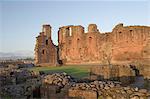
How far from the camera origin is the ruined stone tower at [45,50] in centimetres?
3925

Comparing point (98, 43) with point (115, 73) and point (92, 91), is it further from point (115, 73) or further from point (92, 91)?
point (92, 91)

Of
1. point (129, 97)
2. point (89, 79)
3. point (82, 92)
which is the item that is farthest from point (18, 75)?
point (129, 97)

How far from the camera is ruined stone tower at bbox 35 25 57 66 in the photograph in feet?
129

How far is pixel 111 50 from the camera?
36375mm

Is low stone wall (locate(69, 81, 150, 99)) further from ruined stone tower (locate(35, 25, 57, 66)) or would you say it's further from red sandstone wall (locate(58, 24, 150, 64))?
ruined stone tower (locate(35, 25, 57, 66))

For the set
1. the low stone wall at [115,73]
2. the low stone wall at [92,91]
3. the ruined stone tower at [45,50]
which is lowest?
the low stone wall at [92,91]

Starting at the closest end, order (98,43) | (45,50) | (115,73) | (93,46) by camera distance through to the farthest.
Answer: (115,73) < (98,43) < (93,46) < (45,50)

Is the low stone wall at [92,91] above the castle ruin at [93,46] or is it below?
below

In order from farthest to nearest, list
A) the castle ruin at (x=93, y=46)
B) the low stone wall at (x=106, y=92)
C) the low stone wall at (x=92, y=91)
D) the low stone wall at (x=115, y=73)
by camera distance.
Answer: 1. the castle ruin at (x=93, y=46)
2. the low stone wall at (x=115, y=73)
3. the low stone wall at (x=92, y=91)
4. the low stone wall at (x=106, y=92)

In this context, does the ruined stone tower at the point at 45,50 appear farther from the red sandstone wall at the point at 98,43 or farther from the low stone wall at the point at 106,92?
the low stone wall at the point at 106,92

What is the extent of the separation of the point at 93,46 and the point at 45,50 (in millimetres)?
8024

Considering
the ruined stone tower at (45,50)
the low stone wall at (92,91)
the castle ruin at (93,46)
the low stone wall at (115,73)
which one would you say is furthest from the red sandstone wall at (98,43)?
the low stone wall at (92,91)

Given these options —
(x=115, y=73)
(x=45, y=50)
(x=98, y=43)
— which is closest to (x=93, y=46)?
(x=98, y=43)

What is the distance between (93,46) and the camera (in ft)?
126
